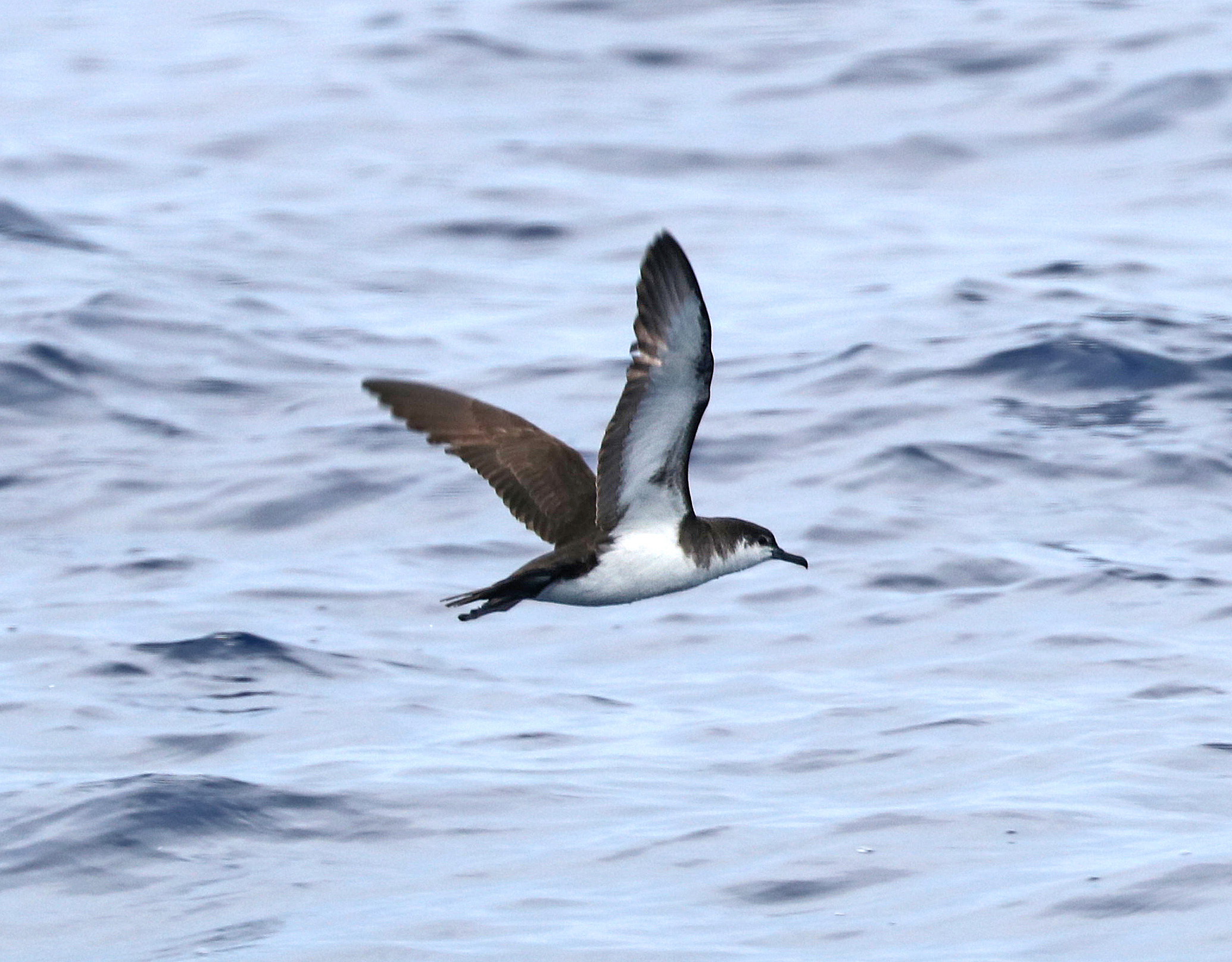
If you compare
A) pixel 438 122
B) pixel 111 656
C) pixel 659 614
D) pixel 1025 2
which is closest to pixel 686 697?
pixel 659 614

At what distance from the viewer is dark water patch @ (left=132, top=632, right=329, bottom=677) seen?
1085 cm

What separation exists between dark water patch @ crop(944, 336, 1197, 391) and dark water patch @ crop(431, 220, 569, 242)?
17.7 ft

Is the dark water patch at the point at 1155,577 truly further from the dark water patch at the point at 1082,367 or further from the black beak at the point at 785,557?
the black beak at the point at 785,557

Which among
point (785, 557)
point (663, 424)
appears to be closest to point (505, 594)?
point (663, 424)

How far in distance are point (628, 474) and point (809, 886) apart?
1.90 metres

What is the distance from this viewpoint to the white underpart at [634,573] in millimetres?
7809

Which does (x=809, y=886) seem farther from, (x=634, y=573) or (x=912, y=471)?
(x=912, y=471)

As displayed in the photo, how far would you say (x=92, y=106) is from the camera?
24.7 m

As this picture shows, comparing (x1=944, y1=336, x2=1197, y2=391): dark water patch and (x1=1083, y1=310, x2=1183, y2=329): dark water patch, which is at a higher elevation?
(x1=1083, y1=310, x2=1183, y2=329): dark water patch

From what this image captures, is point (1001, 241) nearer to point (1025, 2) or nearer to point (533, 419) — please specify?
point (533, 419)

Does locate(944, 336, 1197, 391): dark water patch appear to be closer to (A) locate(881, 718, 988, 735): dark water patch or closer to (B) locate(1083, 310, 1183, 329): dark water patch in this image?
(B) locate(1083, 310, 1183, 329): dark water patch

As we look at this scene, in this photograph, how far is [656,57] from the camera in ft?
80.9

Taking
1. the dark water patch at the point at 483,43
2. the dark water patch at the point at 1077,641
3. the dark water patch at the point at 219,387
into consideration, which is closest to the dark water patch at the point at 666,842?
the dark water patch at the point at 1077,641

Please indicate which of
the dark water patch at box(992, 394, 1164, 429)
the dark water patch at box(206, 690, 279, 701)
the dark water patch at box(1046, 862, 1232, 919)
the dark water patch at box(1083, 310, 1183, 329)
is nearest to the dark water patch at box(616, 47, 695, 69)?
the dark water patch at box(1083, 310, 1183, 329)
